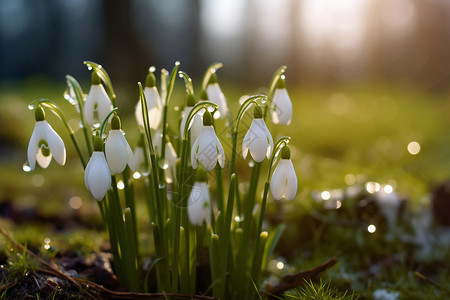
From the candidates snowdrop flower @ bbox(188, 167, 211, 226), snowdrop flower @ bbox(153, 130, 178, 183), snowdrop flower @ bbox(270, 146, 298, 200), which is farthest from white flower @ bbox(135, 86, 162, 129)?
snowdrop flower @ bbox(270, 146, 298, 200)

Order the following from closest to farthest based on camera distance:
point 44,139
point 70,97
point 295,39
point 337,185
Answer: point 44,139, point 70,97, point 337,185, point 295,39

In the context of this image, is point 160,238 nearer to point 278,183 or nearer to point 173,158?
point 173,158

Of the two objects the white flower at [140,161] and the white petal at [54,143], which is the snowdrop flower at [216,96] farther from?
the white petal at [54,143]

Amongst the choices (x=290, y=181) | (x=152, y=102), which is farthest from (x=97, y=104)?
(x=290, y=181)

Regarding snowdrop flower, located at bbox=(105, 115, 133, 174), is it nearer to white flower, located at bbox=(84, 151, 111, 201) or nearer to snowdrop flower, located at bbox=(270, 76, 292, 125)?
white flower, located at bbox=(84, 151, 111, 201)

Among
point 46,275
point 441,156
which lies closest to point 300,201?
point 46,275
